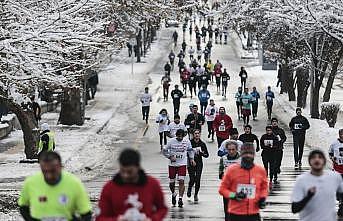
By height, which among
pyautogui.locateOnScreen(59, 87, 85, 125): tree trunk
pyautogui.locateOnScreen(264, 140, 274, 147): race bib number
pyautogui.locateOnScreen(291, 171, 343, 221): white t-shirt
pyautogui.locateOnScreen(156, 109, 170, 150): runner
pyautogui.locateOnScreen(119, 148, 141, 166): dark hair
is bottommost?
pyautogui.locateOnScreen(59, 87, 85, 125): tree trunk

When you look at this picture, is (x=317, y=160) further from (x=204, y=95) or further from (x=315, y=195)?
(x=204, y=95)

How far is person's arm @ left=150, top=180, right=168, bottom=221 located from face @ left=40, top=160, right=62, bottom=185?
3.09 feet

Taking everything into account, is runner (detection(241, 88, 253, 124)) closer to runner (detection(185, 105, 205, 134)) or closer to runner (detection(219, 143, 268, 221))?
runner (detection(185, 105, 205, 134))

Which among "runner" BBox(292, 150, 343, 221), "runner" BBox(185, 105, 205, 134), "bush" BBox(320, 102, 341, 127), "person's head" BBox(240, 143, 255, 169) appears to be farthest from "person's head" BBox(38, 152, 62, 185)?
"bush" BBox(320, 102, 341, 127)

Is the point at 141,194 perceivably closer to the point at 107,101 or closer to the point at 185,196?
the point at 185,196

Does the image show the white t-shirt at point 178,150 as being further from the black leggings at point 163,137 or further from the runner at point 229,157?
the black leggings at point 163,137

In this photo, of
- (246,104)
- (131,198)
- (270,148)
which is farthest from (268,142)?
(246,104)

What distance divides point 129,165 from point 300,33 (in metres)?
25.8

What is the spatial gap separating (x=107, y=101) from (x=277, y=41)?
9.86 m

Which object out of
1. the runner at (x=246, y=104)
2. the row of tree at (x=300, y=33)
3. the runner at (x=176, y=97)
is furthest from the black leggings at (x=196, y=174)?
the runner at (x=176, y=97)

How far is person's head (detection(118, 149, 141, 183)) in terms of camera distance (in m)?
7.97

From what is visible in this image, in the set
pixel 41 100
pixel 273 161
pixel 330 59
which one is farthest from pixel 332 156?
pixel 41 100

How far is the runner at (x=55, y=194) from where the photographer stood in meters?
8.58

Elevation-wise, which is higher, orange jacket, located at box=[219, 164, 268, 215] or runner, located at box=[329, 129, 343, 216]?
orange jacket, located at box=[219, 164, 268, 215]
